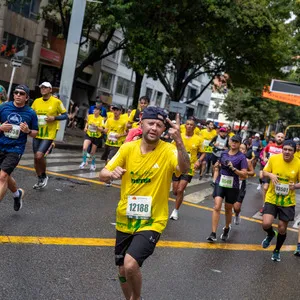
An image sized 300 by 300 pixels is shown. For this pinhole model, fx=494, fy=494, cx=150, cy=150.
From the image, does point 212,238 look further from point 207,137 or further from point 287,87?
point 207,137

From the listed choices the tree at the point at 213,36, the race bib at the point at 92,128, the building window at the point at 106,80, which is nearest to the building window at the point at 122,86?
the building window at the point at 106,80

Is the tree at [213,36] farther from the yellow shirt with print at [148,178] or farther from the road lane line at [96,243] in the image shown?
the yellow shirt with print at [148,178]

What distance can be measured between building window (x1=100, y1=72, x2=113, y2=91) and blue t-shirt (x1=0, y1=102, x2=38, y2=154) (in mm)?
36753

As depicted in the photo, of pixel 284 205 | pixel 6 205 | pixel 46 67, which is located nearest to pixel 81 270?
pixel 6 205

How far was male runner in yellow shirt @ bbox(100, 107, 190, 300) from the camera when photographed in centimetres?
394

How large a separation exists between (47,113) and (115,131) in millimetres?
3050

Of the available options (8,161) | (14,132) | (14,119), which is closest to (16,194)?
(8,161)

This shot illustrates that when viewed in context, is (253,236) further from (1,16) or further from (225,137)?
(1,16)

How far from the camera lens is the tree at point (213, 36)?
21.6 meters

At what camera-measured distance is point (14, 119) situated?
6.82 metres

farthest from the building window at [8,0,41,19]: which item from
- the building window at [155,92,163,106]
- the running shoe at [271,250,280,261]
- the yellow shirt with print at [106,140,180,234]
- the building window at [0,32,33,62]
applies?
the yellow shirt with print at [106,140,180,234]

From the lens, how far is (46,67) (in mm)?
36062

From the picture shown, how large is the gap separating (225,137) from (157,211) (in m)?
11.5

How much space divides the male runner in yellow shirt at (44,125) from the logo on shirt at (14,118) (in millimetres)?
2112
